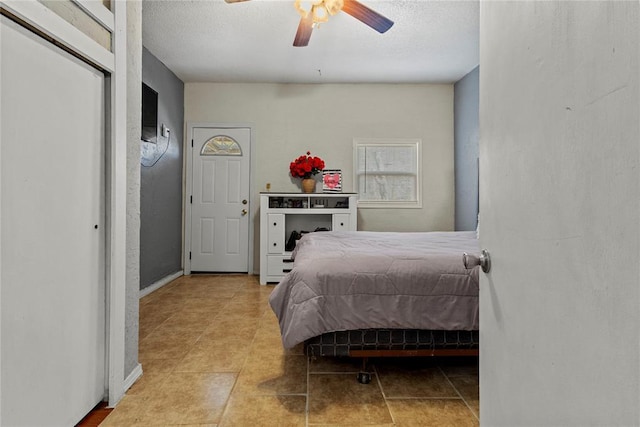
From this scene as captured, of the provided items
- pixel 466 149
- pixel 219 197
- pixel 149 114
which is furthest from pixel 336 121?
pixel 149 114

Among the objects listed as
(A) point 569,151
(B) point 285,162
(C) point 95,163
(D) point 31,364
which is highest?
(B) point 285,162

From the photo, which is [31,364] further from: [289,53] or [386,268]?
[289,53]

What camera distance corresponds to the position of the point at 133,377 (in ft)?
6.48

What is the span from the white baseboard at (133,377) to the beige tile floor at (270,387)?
1.4 inches

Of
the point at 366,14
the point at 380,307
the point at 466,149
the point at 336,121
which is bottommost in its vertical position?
the point at 380,307

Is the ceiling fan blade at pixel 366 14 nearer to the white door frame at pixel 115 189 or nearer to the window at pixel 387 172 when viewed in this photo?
the white door frame at pixel 115 189

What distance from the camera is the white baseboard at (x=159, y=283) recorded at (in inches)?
155

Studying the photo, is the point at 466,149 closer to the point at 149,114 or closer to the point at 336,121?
the point at 336,121

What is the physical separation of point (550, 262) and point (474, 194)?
421cm

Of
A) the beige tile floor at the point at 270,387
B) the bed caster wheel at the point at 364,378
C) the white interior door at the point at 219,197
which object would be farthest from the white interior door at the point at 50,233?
the white interior door at the point at 219,197

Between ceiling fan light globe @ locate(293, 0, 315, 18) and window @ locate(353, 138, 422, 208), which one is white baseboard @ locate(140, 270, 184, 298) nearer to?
window @ locate(353, 138, 422, 208)

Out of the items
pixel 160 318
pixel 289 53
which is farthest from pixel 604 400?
pixel 289 53

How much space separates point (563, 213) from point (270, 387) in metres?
1.77

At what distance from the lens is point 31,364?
4.35ft
